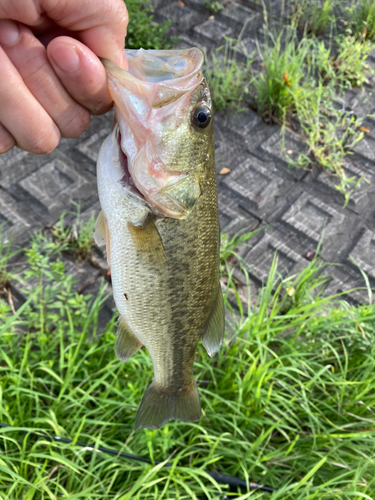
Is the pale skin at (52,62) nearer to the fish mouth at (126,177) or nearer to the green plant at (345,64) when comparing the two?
the fish mouth at (126,177)

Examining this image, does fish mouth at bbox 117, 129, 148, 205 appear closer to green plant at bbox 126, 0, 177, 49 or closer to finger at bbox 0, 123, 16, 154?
finger at bbox 0, 123, 16, 154

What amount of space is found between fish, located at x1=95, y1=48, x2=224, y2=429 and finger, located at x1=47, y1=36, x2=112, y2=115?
4 cm

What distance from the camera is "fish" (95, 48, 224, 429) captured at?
110cm

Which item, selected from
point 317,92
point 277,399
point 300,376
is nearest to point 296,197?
point 317,92

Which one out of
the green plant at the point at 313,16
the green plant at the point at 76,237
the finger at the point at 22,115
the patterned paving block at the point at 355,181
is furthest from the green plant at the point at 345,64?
the finger at the point at 22,115

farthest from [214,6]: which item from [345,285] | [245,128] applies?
[345,285]

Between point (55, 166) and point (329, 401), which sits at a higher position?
point (55, 166)

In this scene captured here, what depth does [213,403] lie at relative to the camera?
1.92 m

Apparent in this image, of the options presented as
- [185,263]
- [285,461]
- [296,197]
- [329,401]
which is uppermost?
[185,263]

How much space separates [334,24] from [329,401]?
13.2 feet

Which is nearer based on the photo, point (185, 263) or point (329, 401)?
point (185, 263)

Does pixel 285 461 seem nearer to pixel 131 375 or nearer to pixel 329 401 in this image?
pixel 329 401

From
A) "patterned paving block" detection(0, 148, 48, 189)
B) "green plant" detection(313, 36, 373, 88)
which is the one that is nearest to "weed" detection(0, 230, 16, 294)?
"patterned paving block" detection(0, 148, 48, 189)

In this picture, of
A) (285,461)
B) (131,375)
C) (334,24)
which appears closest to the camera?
(285,461)
